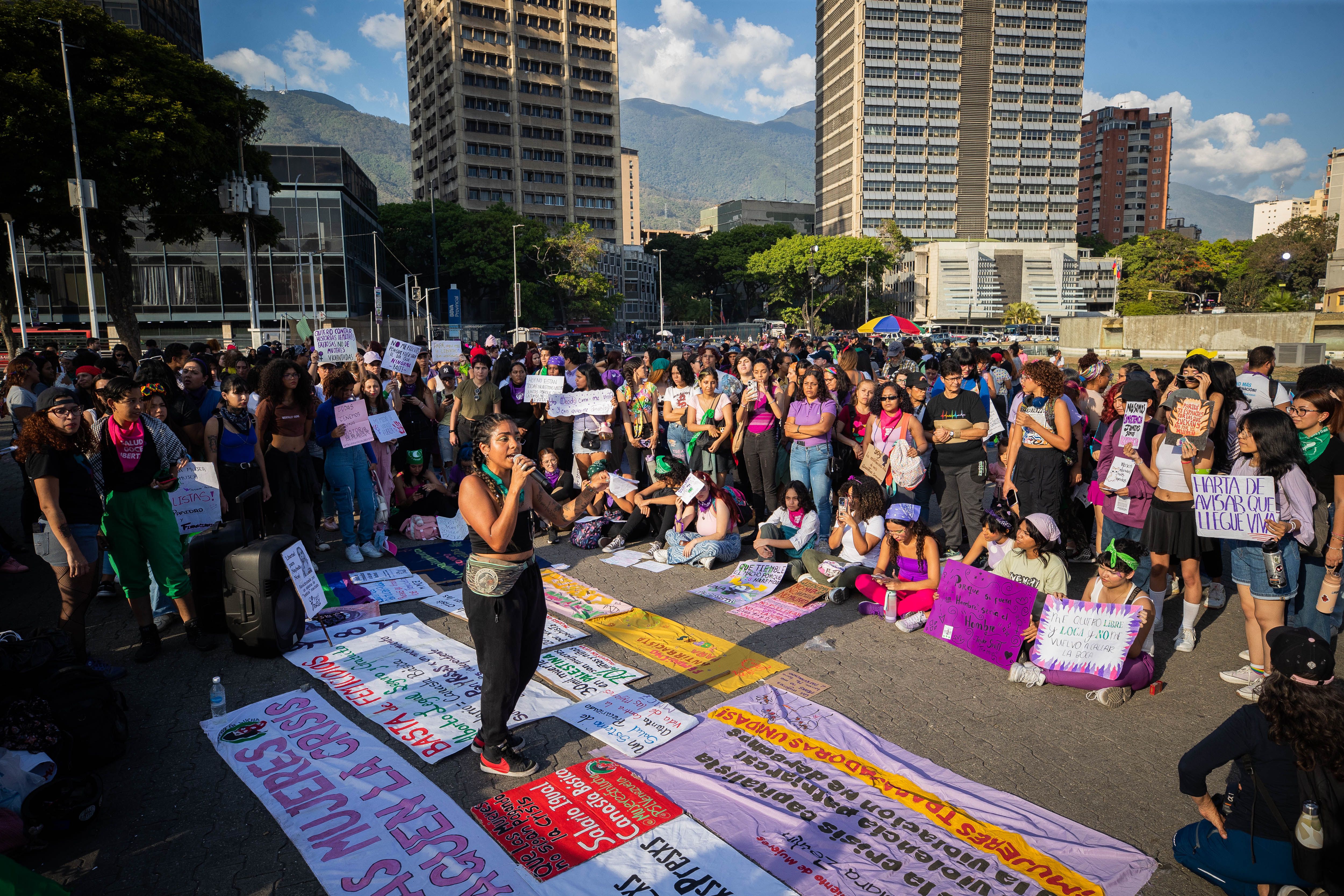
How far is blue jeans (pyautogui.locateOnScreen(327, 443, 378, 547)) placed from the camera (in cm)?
848

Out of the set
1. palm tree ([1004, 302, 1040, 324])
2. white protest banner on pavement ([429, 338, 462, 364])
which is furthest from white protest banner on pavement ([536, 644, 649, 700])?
palm tree ([1004, 302, 1040, 324])

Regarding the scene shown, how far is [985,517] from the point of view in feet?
21.4

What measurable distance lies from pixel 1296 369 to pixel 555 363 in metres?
27.6

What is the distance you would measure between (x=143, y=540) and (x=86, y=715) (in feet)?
5.83

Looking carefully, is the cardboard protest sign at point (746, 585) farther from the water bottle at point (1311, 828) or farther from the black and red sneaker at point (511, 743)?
the water bottle at point (1311, 828)

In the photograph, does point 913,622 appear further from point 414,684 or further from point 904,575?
point 414,684

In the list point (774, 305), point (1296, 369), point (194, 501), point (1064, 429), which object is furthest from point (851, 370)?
point (774, 305)

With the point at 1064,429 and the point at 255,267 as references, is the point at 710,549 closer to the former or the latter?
the point at 1064,429

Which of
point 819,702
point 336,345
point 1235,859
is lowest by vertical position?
point 819,702

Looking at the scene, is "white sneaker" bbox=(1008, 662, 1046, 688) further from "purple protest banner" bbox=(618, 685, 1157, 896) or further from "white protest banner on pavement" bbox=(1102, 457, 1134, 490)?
"white protest banner on pavement" bbox=(1102, 457, 1134, 490)

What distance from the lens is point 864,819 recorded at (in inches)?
154

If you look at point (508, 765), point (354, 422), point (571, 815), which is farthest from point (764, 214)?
point (571, 815)

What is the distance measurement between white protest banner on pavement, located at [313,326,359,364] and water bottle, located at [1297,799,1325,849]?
456 inches

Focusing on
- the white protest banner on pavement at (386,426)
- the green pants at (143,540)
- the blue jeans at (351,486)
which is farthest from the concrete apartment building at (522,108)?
the green pants at (143,540)
